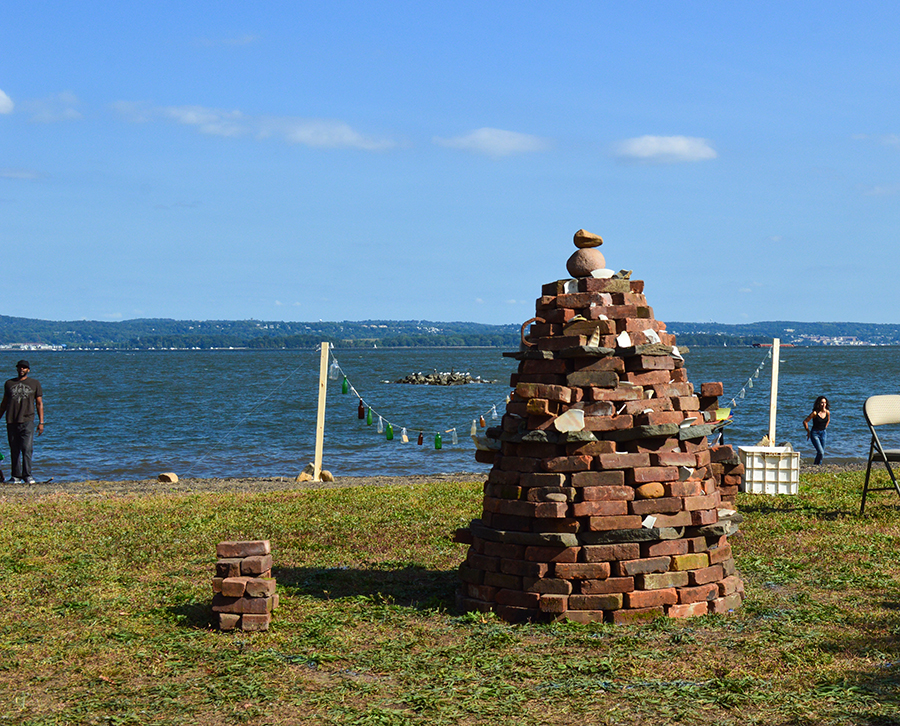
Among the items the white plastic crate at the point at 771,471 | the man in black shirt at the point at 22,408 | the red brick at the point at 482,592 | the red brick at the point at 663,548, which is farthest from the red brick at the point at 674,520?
the man in black shirt at the point at 22,408

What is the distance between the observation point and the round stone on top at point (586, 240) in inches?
297

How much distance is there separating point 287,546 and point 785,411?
40657 millimetres

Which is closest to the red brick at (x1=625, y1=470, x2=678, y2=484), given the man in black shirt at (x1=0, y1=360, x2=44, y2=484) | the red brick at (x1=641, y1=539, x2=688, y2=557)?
the red brick at (x1=641, y1=539, x2=688, y2=557)

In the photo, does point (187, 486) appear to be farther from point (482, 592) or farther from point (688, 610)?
point (688, 610)

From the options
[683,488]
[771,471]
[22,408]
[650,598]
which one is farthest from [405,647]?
[22,408]

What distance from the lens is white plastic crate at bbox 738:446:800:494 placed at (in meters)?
13.3

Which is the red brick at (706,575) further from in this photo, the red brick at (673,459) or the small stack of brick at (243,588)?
the small stack of brick at (243,588)

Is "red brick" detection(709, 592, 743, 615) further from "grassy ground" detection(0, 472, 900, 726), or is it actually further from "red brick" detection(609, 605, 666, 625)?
"red brick" detection(609, 605, 666, 625)

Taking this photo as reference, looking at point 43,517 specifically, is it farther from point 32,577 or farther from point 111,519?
point 32,577

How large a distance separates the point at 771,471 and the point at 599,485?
24.9 ft

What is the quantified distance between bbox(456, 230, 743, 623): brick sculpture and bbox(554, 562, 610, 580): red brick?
10 mm

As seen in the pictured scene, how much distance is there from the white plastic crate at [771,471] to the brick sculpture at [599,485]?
6452 millimetres

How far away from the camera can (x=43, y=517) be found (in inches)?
464

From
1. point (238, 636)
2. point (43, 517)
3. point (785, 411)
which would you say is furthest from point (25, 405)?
point (785, 411)
